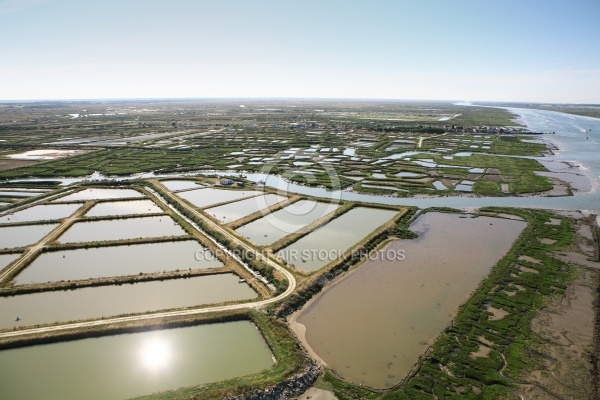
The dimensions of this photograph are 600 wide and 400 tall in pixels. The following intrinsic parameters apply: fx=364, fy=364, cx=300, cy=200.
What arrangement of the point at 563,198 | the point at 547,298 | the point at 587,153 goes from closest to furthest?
the point at 547,298
the point at 563,198
the point at 587,153

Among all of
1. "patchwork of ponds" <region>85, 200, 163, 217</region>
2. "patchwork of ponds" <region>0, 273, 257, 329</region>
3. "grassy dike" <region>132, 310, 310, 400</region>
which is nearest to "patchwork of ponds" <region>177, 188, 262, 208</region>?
"patchwork of ponds" <region>85, 200, 163, 217</region>

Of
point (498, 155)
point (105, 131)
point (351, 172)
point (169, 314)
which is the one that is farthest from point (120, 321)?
point (105, 131)

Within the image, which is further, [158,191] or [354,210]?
[158,191]

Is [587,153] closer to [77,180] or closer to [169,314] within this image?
[169,314]

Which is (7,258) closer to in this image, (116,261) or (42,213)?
(116,261)

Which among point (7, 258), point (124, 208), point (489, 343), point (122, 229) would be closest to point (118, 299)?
point (7, 258)

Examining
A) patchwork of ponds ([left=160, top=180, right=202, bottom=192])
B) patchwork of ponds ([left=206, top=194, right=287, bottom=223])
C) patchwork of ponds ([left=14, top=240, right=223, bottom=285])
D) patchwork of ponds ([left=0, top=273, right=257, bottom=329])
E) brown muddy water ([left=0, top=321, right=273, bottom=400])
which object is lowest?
brown muddy water ([left=0, top=321, right=273, bottom=400])

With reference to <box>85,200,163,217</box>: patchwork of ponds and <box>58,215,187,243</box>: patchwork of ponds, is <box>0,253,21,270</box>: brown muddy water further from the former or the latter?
<box>85,200,163,217</box>: patchwork of ponds
